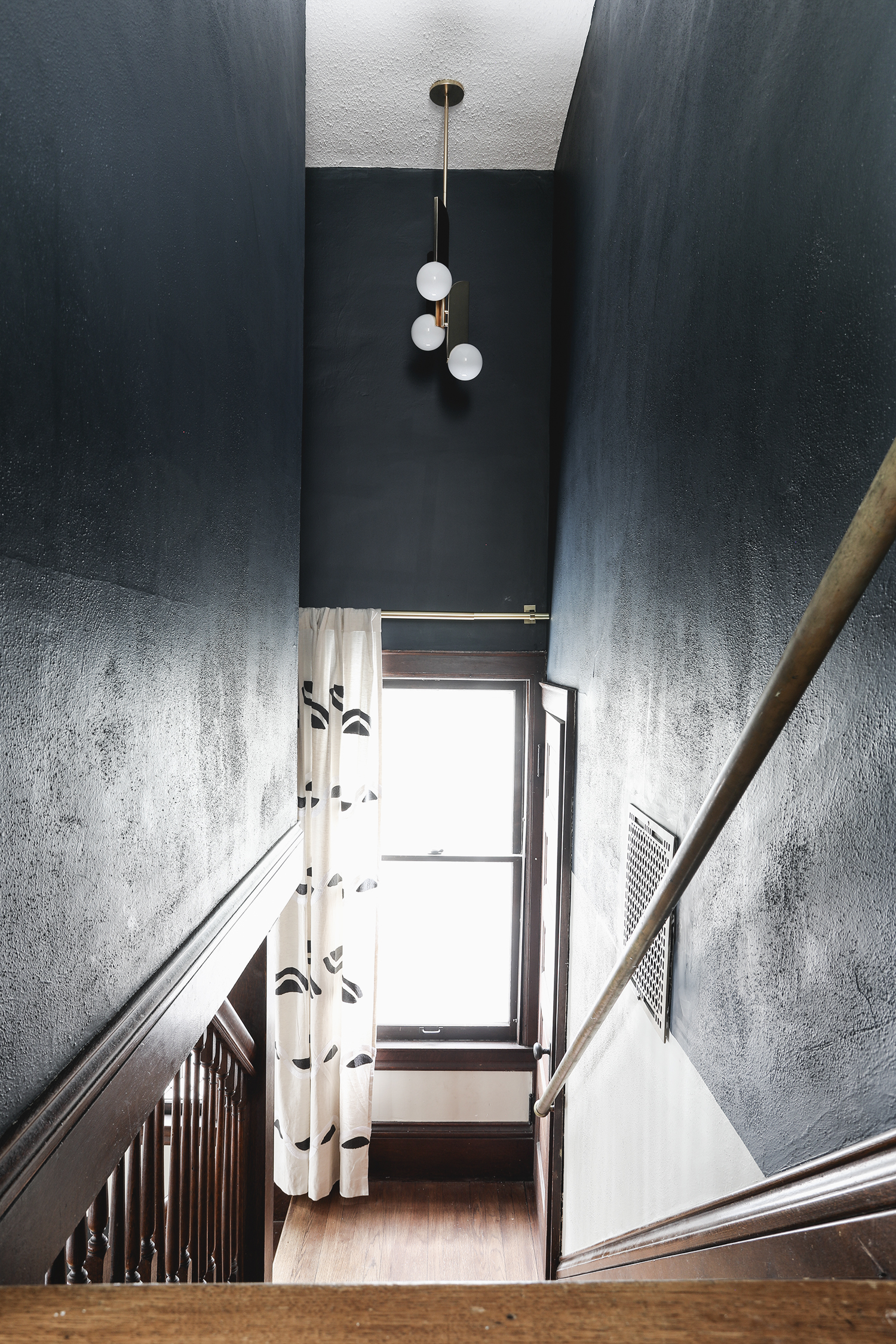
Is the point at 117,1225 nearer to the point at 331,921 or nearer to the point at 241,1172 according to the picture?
the point at 241,1172

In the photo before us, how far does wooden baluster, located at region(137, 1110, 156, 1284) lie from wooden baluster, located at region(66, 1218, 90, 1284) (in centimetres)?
29

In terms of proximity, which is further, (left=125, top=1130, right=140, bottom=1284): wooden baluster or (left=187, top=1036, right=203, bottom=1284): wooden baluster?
(left=187, top=1036, right=203, bottom=1284): wooden baluster

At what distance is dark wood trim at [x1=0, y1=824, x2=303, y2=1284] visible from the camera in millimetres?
740

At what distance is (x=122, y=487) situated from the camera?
3.21 ft

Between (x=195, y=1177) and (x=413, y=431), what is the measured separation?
2.80 meters

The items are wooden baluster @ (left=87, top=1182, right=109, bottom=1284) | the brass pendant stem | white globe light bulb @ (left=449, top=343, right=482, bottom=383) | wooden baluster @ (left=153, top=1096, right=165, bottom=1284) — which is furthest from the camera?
white globe light bulb @ (left=449, top=343, right=482, bottom=383)

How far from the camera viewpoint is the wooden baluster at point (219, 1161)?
1910 millimetres

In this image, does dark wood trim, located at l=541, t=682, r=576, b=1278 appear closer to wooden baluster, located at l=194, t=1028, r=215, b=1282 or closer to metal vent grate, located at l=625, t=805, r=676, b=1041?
metal vent grate, located at l=625, t=805, r=676, b=1041

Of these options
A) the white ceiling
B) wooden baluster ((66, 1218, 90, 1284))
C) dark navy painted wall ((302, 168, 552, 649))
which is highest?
the white ceiling

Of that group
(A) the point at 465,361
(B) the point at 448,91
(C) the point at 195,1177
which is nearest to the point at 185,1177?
(C) the point at 195,1177

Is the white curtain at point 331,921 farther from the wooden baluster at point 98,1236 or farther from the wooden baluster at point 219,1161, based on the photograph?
the wooden baluster at point 98,1236

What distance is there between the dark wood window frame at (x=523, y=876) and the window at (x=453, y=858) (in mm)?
55

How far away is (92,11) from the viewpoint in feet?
2.73

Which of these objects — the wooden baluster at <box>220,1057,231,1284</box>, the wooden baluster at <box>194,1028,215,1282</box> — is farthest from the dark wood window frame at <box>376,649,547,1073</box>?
the wooden baluster at <box>194,1028,215,1282</box>
